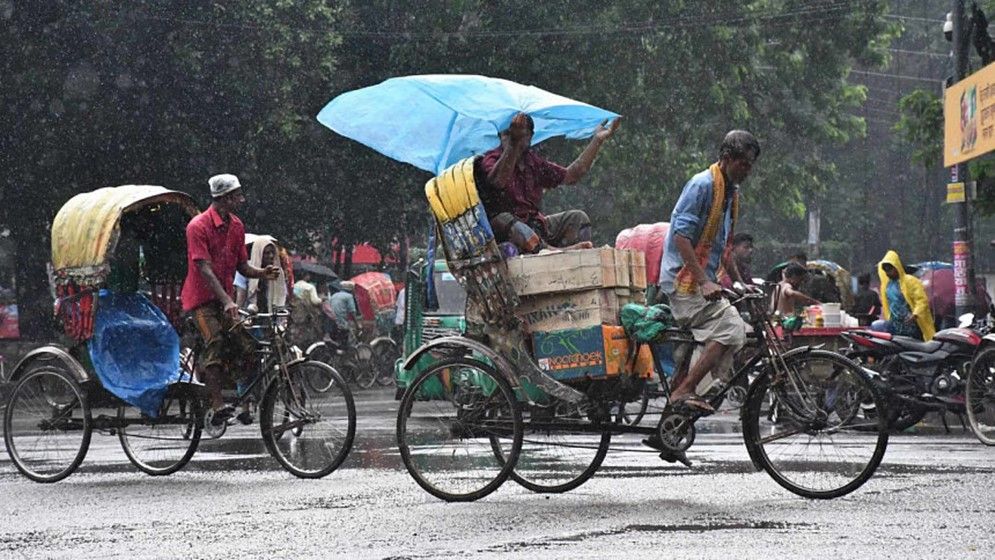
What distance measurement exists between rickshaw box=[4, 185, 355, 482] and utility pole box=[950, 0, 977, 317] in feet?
43.0

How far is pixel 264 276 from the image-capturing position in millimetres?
10227

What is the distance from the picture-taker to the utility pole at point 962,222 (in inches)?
818

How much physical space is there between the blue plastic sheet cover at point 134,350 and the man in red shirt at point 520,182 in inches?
113

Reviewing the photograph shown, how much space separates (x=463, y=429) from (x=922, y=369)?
6.45m

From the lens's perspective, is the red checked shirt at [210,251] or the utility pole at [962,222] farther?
the utility pole at [962,222]

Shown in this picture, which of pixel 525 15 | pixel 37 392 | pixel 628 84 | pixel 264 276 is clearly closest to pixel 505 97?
pixel 264 276

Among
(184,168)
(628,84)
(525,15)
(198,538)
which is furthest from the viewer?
(628,84)

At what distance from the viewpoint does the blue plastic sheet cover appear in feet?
33.3

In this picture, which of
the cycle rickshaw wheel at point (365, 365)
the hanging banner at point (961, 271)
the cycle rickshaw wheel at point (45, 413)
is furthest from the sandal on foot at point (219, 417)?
the cycle rickshaw wheel at point (365, 365)

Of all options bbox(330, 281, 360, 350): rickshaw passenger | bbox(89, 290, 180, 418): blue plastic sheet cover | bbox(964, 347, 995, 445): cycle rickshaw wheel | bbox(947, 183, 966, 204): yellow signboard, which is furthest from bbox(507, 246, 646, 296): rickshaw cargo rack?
bbox(330, 281, 360, 350): rickshaw passenger

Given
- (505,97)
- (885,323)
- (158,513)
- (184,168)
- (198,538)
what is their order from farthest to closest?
(184,168)
(885,323)
(505,97)
(158,513)
(198,538)

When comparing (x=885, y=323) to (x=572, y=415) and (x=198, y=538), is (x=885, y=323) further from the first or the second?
(x=198, y=538)

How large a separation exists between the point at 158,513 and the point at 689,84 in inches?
1061

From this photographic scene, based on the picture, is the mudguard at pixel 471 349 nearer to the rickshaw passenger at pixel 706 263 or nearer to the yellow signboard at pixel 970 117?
the rickshaw passenger at pixel 706 263
